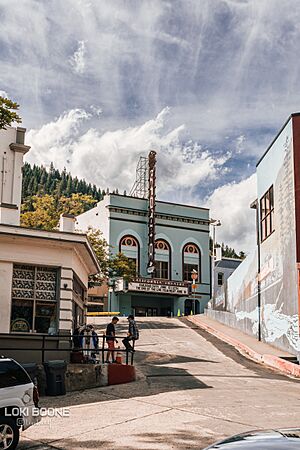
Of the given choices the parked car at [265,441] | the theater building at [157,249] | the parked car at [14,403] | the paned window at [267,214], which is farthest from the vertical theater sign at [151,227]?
the parked car at [265,441]

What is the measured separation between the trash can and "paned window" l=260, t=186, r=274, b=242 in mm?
14597

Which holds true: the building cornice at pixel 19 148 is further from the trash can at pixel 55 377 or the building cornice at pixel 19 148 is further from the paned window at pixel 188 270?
the paned window at pixel 188 270

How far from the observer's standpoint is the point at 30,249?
58.0 feet

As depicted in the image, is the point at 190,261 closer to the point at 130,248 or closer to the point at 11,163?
the point at 130,248

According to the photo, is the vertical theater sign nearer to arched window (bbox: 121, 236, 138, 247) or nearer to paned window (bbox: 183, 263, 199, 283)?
arched window (bbox: 121, 236, 138, 247)

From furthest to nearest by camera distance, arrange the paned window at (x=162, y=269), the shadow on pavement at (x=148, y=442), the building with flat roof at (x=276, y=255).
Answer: the paned window at (x=162, y=269)
the building with flat roof at (x=276, y=255)
the shadow on pavement at (x=148, y=442)

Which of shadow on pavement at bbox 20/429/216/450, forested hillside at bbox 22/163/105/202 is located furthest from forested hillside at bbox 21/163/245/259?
shadow on pavement at bbox 20/429/216/450

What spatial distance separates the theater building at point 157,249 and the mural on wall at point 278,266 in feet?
62.8

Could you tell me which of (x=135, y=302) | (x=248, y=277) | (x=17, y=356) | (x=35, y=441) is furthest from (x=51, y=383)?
(x=135, y=302)

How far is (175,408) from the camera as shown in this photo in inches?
488

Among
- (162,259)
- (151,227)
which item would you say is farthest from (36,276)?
(162,259)

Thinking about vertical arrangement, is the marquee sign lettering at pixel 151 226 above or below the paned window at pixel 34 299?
above

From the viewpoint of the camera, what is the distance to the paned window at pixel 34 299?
1733cm

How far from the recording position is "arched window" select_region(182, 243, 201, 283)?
171ft
